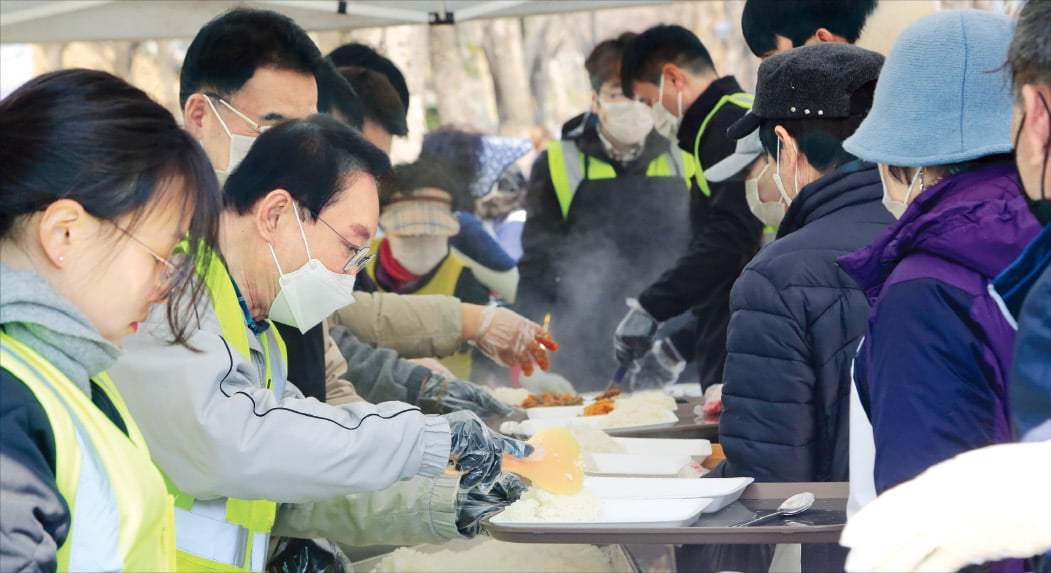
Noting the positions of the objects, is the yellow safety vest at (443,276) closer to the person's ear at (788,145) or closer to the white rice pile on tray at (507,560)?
the white rice pile on tray at (507,560)

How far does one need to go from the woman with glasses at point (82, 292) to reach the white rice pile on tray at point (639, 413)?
1.57 metres

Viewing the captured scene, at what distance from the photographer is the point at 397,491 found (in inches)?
75.9

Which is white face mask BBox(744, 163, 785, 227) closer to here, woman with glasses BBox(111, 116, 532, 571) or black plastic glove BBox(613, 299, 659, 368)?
woman with glasses BBox(111, 116, 532, 571)

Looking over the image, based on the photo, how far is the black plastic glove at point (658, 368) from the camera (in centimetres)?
418

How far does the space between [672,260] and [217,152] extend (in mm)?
2547

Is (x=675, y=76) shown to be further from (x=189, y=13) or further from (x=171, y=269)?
(x=171, y=269)

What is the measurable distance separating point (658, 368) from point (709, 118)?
1209 mm

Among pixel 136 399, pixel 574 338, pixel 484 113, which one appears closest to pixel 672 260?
pixel 574 338

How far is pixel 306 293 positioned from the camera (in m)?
1.90

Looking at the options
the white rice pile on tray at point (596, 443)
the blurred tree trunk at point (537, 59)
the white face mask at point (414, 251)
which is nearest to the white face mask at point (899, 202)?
the white rice pile on tray at point (596, 443)

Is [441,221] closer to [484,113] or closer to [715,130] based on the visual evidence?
[715,130]

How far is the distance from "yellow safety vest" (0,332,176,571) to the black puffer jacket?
1.16 m

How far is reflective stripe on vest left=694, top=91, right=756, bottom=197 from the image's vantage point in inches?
135

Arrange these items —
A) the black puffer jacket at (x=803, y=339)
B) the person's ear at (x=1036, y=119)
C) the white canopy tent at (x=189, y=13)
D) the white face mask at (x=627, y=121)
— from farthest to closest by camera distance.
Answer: the white face mask at (x=627, y=121) → the white canopy tent at (x=189, y=13) → the black puffer jacket at (x=803, y=339) → the person's ear at (x=1036, y=119)
